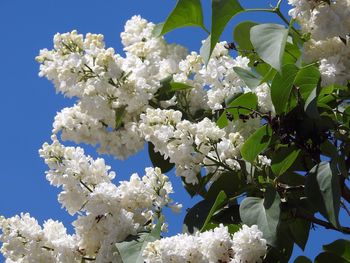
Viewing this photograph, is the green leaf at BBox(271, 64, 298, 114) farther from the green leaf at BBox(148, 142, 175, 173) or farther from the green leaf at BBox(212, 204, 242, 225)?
the green leaf at BBox(148, 142, 175, 173)

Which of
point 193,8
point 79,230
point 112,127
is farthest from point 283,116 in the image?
point 112,127

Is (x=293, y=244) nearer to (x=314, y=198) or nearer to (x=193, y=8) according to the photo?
(x=314, y=198)

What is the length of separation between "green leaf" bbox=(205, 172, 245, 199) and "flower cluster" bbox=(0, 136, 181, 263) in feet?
0.55

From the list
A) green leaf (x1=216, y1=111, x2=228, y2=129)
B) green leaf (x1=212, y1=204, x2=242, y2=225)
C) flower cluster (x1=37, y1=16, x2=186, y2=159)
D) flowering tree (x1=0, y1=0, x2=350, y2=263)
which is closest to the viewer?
flowering tree (x1=0, y1=0, x2=350, y2=263)

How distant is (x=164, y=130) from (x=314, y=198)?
0.57 m

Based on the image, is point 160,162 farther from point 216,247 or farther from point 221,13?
point 216,247

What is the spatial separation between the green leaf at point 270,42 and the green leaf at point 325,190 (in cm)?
31

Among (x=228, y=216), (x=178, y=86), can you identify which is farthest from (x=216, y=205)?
(x=178, y=86)

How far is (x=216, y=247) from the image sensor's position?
2078 millimetres

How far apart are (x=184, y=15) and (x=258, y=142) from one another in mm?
475

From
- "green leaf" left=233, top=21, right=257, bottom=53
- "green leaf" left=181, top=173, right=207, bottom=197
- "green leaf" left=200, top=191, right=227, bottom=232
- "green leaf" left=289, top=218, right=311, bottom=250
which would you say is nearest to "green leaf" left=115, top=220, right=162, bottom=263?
"green leaf" left=200, top=191, right=227, bottom=232

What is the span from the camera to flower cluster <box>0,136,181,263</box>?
256cm

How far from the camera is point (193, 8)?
100 inches

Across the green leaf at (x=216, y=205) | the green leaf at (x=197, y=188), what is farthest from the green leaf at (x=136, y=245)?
the green leaf at (x=197, y=188)
